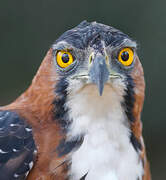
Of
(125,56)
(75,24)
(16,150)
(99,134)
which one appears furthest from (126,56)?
(75,24)

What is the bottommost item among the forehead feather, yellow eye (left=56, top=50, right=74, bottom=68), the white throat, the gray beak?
the white throat

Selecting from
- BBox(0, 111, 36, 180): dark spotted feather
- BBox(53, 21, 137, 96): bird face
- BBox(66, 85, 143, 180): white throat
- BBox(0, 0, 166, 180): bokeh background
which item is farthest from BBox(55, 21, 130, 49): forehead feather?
BBox(0, 0, 166, 180): bokeh background

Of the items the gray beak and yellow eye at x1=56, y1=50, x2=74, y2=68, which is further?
yellow eye at x1=56, y1=50, x2=74, y2=68

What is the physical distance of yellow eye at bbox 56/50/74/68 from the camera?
352cm

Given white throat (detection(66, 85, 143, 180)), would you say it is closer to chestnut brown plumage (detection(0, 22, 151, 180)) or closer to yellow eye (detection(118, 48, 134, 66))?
chestnut brown plumage (detection(0, 22, 151, 180))

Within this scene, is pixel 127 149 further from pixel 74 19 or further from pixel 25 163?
pixel 74 19

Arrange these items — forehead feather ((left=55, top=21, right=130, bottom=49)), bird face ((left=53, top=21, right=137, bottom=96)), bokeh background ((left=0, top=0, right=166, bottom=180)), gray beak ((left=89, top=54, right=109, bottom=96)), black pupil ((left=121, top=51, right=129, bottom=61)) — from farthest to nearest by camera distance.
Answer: bokeh background ((left=0, top=0, right=166, bottom=180))
black pupil ((left=121, top=51, right=129, bottom=61))
forehead feather ((left=55, top=21, right=130, bottom=49))
bird face ((left=53, top=21, right=137, bottom=96))
gray beak ((left=89, top=54, right=109, bottom=96))

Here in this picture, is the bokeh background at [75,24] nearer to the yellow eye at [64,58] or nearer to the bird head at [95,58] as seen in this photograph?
the bird head at [95,58]

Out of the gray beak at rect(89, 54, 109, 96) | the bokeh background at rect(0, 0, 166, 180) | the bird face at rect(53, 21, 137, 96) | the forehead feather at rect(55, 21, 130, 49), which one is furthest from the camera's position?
the bokeh background at rect(0, 0, 166, 180)

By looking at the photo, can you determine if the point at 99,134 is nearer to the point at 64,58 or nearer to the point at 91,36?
the point at 64,58

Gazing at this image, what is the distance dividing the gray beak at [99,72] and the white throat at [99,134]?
0.45 ft

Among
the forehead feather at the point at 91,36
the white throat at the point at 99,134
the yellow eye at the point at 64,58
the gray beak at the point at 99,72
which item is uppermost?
the forehead feather at the point at 91,36

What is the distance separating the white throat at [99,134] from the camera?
3.42 metres

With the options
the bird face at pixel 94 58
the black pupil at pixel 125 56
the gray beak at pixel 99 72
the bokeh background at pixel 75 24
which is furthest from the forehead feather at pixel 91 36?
the bokeh background at pixel 75 24
